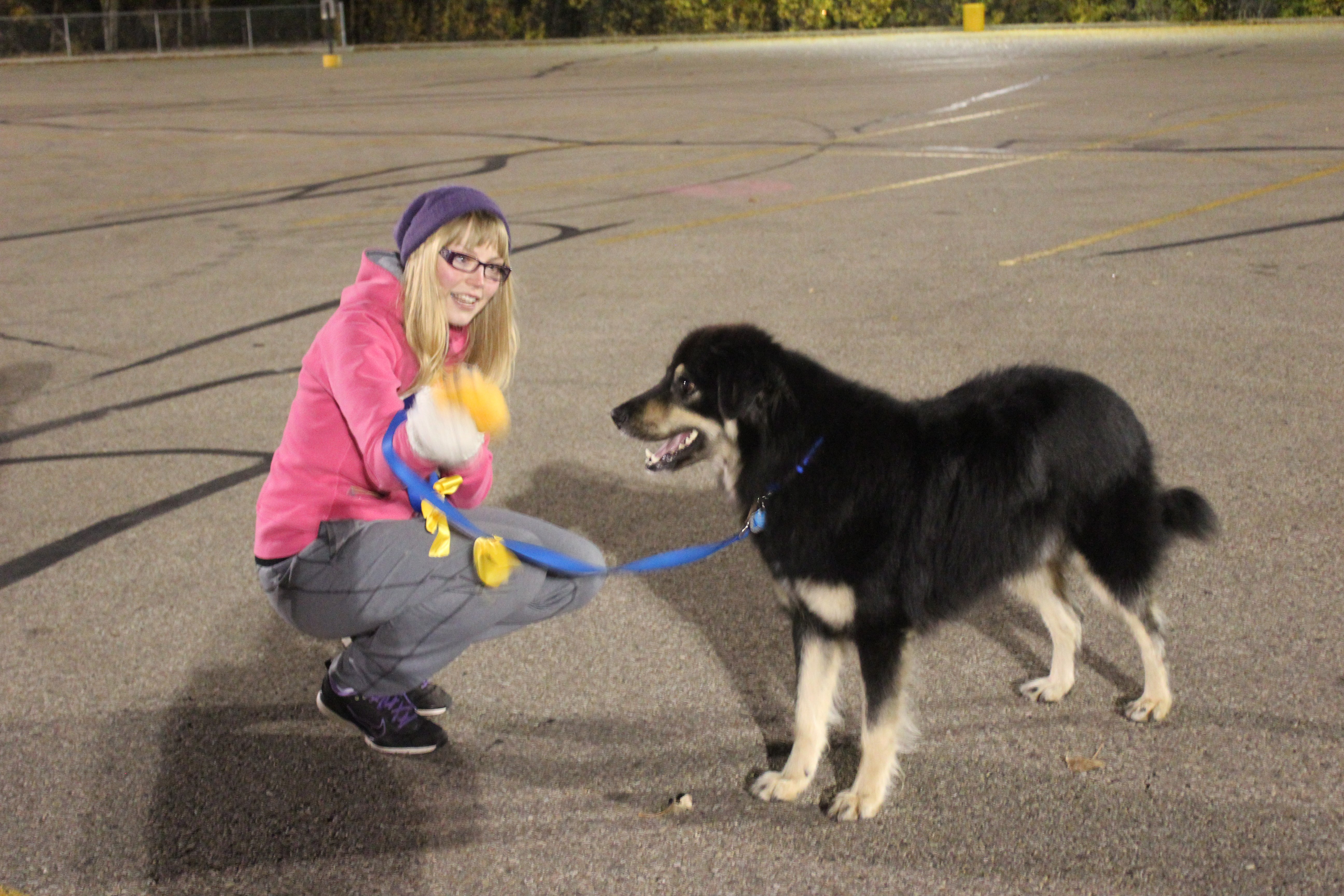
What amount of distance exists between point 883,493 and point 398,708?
1.56 metres

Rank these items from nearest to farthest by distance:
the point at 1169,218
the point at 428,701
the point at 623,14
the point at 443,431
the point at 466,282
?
the point at 443,431 → the point at 466,282 → the point at 428,701 → the point at 1169,218 → the point at 623,14

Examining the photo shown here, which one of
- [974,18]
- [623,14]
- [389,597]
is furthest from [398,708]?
[623,14]

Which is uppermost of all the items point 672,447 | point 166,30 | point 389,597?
point 166,30

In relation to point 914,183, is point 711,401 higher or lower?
lower

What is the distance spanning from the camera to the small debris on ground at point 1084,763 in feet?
10.9

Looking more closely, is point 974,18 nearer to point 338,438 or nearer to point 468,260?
point 468,260

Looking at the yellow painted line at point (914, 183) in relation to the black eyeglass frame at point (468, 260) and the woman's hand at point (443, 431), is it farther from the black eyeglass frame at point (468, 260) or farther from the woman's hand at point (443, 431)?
the woman's hand at point (443, 431)

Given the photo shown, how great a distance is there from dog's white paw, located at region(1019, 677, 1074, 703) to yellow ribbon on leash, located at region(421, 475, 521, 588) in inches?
68.3

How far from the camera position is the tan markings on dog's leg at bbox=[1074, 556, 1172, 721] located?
3398 millimetres

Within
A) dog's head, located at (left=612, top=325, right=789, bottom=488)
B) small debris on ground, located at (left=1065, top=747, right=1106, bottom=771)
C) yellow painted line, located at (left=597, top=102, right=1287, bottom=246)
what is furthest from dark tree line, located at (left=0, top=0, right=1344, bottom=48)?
dog's head, located at (left=612, top=325, right=789, bottom=488)

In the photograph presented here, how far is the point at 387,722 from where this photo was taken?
3.41 m

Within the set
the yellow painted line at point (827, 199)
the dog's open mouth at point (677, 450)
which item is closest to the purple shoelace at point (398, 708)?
the dog's open mouth at point (677, 450)

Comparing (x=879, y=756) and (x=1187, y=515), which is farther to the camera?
(x=1187, y=515)

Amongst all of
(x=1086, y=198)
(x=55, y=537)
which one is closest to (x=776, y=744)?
(x=55, y=537)
